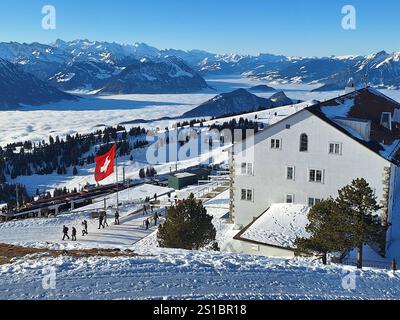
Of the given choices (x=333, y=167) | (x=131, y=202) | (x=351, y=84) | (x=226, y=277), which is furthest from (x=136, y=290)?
(x=351, y=84)

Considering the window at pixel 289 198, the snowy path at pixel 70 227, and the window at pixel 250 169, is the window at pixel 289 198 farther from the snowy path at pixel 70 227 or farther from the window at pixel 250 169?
the snowy path at pixel 70 227

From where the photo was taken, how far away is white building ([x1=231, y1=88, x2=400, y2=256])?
31703 millimetres

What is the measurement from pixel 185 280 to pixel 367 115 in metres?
27.8

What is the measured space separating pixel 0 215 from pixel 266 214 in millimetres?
34755

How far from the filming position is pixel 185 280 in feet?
54.2

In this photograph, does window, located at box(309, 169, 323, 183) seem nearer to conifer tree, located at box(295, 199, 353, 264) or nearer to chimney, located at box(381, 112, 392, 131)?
chimney, located at box(381, 112, 392, 131)

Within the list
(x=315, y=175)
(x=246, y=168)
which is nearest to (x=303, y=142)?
(x=315, y=175)

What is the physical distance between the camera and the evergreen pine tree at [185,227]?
2681 cm

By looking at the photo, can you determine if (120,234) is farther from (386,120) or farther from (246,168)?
(386,120)

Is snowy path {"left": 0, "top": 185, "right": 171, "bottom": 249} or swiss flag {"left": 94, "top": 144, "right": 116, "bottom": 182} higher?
swiss flag {"left": 94, "top": 144, "right": 116, "bottom": 182}

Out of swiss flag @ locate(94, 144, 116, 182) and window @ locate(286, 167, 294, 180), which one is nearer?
window @ locate(286, 167, 294, 180)

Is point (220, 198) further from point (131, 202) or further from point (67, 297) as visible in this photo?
point (67, 297)

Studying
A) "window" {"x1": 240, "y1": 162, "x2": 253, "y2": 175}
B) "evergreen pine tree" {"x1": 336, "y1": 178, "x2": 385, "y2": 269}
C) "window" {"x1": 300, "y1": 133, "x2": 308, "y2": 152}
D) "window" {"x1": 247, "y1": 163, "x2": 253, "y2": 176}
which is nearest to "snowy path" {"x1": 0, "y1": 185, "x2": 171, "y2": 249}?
"window" {"x1": 240, "y1": 162, "x2": 253, "y2": 175}

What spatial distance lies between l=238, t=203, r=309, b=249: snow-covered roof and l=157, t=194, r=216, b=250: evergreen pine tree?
4.25 meters
